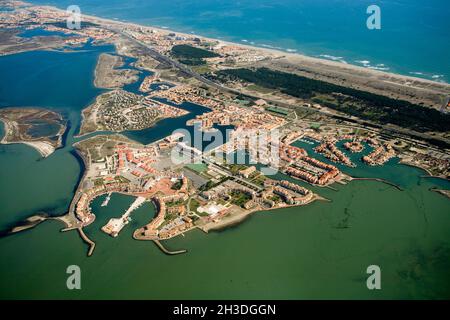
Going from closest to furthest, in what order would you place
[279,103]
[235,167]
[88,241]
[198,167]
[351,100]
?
[88,241], [235,167], [198,167], [351,100], [279,103]

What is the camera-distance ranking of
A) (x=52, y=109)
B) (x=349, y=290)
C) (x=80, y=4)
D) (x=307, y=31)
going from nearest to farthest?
(x=349, y=290) → (x=52, y=109) → (x=307, y=31) → (x=80, y=4)

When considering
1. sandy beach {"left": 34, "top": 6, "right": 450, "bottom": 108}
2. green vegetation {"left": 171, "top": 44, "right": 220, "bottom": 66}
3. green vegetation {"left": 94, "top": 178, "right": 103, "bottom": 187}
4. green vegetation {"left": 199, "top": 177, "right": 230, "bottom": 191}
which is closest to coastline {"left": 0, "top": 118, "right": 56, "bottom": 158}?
green vegetation {"left": 94, "top": 178, "right": 103, "bottom": 187}

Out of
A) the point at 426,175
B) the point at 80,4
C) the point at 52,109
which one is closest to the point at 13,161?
the point at 52,109

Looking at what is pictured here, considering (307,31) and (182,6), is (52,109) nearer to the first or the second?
(307,31)

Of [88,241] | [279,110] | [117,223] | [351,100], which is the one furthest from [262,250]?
[351,100]

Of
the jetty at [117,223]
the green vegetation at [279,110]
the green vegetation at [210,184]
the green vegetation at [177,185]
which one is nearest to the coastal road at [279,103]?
A: the green vegetation at [279,110]

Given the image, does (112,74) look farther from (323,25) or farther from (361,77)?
(323,25)
